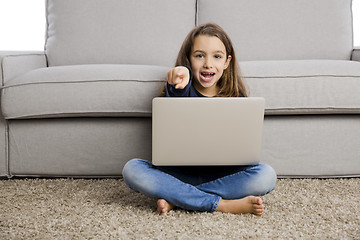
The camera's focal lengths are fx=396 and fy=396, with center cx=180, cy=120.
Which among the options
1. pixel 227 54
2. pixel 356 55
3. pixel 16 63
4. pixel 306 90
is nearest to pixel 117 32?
pixel 16 63

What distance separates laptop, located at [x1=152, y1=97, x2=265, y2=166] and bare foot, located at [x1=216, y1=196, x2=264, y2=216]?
14cm

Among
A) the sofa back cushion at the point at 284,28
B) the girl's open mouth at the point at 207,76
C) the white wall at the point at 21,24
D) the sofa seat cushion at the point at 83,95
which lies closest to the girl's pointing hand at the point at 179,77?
the girl's open mouth at the point at 207,76

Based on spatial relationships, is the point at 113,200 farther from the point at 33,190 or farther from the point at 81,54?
the point at 81,54

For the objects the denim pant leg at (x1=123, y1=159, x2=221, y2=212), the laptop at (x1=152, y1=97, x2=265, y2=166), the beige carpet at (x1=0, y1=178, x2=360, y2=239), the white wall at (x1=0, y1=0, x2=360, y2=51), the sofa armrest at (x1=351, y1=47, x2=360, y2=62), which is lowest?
the beige carpet at (x1=0, y1=178, x2=360, y2=239)

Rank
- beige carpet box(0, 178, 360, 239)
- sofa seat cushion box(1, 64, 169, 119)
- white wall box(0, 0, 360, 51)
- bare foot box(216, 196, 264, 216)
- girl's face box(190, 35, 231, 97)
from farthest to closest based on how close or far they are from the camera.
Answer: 1. white wall box(0, 0, 360, 51)
2. sofa seat cushion box(1, 64, 169, 119)
3. girl's face box(190, 35, 231, 97)
4. bare foot box(216, 196, 264, 216)
5. beige carpet box(0, 178, 360, 239)

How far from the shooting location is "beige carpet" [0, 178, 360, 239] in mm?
1004

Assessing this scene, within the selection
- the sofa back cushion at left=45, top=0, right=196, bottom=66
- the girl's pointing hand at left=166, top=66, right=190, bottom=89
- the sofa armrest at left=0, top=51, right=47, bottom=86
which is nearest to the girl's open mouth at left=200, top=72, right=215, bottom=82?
the girl's pointing hand at left=166, top=66, right=190, bottom=89

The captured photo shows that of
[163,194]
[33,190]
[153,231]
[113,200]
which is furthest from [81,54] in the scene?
[153,231]

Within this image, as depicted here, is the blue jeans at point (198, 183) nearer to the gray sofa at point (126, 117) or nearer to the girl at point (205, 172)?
the girl at point (205, 172)

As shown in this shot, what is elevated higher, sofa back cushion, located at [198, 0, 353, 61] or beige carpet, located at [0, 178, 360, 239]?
sofa back cushion, located at [198, 0, 353, 61]

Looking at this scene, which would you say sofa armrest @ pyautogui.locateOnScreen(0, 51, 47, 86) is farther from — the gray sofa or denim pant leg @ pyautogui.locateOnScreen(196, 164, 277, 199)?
denim pant leg @ pyautogui.locateOnScreen(196, 164, 277, 199)

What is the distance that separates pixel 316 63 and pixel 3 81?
4.08 ft

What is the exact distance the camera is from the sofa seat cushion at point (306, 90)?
4.91 feet

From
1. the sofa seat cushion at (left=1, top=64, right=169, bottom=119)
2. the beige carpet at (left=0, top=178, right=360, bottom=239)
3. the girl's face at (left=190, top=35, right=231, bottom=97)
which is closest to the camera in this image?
the beige carpet at (left=0, top=178, right=360, bottom=239)
